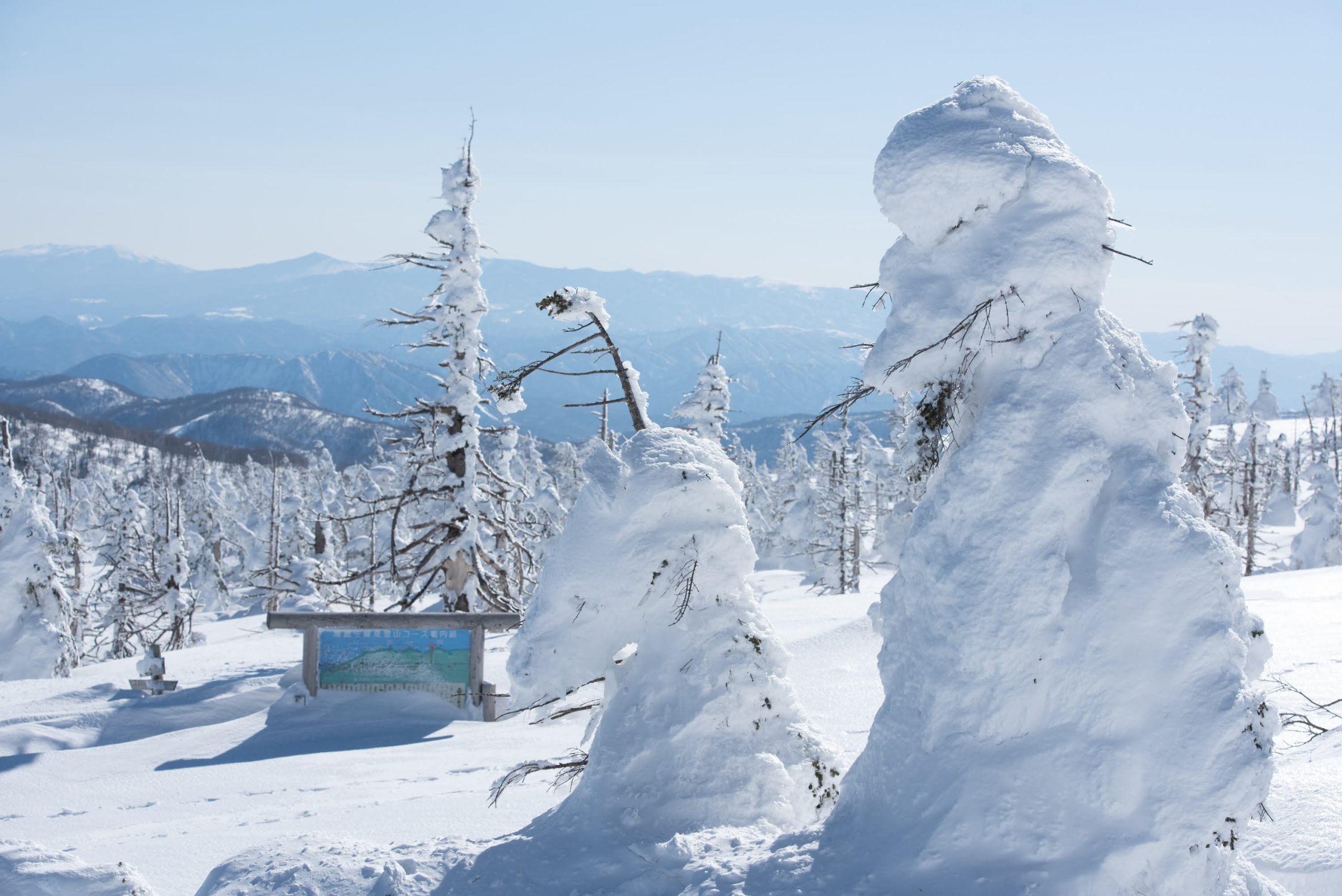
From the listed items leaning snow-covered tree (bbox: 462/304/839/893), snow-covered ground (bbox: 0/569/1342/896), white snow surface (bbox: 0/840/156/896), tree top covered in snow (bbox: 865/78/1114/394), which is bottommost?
snow-covered ground (bbox: 0/569/1342/896)

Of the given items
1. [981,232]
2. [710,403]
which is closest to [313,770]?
[981,232]

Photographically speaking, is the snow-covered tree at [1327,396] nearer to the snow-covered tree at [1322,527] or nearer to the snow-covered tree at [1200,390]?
the snow-covered tree at [1322,527]

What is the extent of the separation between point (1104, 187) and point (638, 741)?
4.44m

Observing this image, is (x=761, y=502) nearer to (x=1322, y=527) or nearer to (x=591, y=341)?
(x=1322, y=527)

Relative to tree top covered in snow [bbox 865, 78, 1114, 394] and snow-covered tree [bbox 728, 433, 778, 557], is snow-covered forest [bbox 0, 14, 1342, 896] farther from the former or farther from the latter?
snow-covered tree [bbox 728, 433, 778, 557]

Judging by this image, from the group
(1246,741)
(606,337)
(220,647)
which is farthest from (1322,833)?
(220,647)

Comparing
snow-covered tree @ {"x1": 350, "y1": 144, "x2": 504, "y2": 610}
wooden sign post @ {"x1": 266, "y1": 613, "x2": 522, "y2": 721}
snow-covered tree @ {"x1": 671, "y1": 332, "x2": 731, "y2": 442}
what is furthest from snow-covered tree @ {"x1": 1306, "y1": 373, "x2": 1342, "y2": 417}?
wooden sign post @ {"x1": 266, "y1": 613, "x2": 522, "y2": 721}

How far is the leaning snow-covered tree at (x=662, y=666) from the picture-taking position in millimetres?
5977

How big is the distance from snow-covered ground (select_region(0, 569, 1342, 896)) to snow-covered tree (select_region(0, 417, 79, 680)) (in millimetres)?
9321

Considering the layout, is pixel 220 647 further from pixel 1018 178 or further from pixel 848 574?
pixel 848 574

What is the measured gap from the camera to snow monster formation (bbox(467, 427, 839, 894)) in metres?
5.95

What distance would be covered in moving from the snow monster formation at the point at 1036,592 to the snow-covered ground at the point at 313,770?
1821mm

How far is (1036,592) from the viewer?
15.3 ft

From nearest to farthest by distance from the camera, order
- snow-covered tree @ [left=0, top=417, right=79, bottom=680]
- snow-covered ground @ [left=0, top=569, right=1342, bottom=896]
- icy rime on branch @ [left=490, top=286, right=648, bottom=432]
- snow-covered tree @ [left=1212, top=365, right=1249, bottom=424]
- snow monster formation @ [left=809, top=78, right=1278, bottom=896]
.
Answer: snow monster formation @ [left=809, top=78, right=1278, bottom=896] < snow-covered ground @ [left=0, top=569, right=1342, bottom=896] < icy rime on branch @ [left=490, top=286, right=648, bottom=432] < snow-covered tree @ [left=0, top=417, right=79, bottom=680] < snow-covered tree @ [left=1212, top=365, right=1249, bottom=424]
